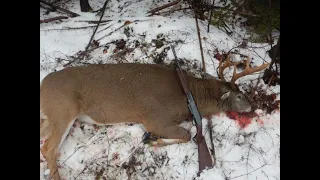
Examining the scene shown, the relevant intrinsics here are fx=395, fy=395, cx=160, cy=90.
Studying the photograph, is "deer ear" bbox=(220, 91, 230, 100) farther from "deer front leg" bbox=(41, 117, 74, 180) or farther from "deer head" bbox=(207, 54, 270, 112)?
"deer front leg" bbox=(41, 117, 74, 180)

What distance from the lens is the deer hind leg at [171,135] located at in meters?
4.74

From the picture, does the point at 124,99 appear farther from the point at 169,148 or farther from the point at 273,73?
the point at 273,73

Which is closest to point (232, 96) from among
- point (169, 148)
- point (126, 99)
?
point (169, 148)

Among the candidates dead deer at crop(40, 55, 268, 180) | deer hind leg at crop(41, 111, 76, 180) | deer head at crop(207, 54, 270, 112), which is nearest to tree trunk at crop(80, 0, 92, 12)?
dead deer at crop(40, 55, 268, 180)

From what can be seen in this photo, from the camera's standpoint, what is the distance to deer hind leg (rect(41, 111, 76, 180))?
14.7 ft

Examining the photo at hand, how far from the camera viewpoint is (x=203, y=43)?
5.71 meters

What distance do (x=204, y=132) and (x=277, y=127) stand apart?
891 mm

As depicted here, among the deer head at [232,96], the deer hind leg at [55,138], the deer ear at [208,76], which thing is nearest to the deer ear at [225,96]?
the deer head at [232,96]

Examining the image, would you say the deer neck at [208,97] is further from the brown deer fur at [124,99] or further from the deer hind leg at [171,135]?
the deer hind leg at [171,135]

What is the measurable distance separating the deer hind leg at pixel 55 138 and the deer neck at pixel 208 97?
154 centimetres
